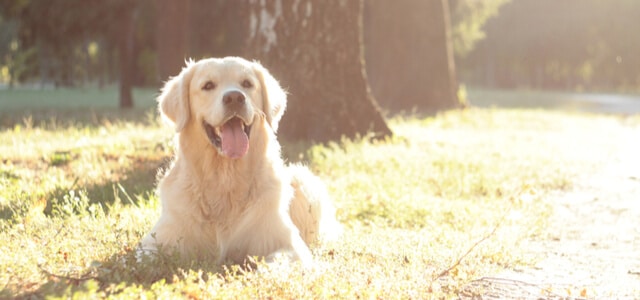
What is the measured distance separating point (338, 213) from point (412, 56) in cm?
1263

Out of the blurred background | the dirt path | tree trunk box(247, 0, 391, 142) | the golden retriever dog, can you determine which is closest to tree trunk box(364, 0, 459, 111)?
the blurred background

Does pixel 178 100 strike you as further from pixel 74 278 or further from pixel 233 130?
pixel 74 278

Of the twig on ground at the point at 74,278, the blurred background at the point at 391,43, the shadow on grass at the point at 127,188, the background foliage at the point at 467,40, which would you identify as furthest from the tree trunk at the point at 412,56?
the twig on ground at the point at 74,278

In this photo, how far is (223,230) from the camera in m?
4.80

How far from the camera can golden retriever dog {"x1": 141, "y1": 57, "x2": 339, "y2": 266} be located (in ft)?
15.5

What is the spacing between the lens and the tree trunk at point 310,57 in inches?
405

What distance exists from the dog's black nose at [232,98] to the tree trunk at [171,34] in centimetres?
1447

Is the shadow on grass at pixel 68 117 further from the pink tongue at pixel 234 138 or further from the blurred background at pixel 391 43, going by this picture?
the pink tongue at pixel 234 138

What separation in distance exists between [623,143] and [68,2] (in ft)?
68.4

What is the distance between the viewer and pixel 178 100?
499 cm

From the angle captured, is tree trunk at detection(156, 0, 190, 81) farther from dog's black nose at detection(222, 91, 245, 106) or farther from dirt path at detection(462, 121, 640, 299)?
dog's black nose at detection(222, 91, 245, 106)

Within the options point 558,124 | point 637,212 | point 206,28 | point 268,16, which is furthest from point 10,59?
point 637,212

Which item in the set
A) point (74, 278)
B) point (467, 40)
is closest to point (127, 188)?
point (74, 278)

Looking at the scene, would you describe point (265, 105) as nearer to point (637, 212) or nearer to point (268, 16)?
point (637, 212)
